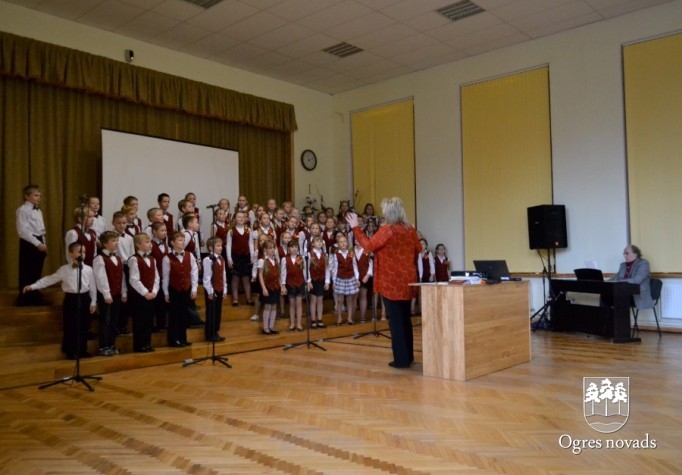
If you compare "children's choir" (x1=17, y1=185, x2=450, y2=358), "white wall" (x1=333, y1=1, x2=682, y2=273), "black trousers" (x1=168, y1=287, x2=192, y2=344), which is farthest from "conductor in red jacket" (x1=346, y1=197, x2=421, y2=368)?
"white wall" (x1=333, y1=1, x2=682, y2=273)

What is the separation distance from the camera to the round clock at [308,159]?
10969 mm

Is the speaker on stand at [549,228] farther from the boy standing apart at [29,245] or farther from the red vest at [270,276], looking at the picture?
the boy standing apart at [29,245]

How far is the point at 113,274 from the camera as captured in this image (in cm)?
541

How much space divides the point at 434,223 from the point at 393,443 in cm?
730

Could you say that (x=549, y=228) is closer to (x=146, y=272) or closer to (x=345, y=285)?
(x=345, y=285)

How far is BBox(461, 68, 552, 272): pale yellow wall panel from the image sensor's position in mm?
8781

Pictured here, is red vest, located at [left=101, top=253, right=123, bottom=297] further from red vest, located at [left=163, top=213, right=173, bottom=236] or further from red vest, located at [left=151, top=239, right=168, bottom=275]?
red vest, located at [left=163, top=213, right=173, bottom=236]

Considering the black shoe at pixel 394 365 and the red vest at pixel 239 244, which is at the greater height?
the red vest at pixel 239 244

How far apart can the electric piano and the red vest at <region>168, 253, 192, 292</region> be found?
4962mm

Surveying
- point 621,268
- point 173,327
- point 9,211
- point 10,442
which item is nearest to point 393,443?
point 10,442

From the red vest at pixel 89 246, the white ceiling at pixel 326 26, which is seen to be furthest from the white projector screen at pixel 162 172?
the red vest at pixel 89 246

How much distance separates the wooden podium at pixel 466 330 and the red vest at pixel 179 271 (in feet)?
8.69

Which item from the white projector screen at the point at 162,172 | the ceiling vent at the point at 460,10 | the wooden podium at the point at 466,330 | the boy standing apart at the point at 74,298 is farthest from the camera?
the white projector screen at the point at 162,172

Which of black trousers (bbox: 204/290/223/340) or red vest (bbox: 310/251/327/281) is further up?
red vest (bbox: 310/251/327/281)
